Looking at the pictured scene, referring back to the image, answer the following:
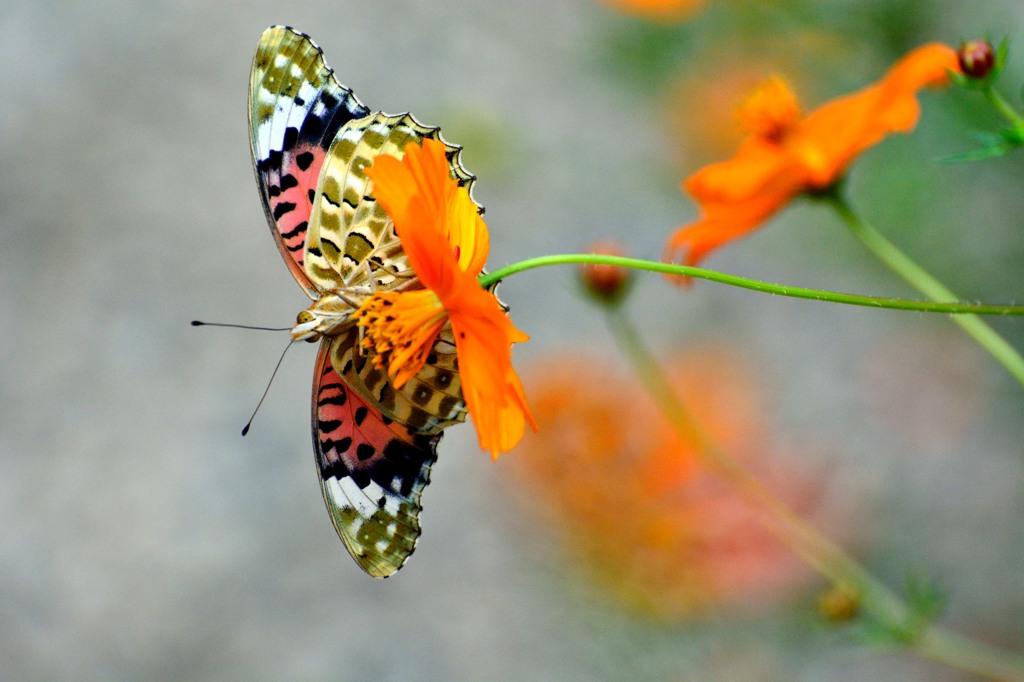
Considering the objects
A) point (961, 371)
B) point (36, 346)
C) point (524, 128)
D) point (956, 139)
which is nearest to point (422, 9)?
point (524, 128)

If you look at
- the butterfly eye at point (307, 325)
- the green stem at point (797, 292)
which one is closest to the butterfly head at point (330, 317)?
the butterfly eye at point (307, 325)

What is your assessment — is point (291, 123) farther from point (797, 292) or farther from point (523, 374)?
point (523, 374)

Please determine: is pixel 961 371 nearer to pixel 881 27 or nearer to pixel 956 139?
pixel 956 139

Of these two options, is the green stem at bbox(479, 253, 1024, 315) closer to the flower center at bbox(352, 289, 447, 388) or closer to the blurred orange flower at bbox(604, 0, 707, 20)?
the flower center at bbox(352, 289, 447, 388)

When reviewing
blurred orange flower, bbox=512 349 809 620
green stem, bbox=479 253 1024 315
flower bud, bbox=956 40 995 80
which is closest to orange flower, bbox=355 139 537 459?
green stem, bbox=479 253 1024 315

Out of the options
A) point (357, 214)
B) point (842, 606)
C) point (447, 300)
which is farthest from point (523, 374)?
point (447, 300)

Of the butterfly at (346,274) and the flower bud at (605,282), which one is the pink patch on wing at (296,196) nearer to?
the butterfly at (346,274)

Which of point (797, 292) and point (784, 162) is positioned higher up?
point (784, 162)
